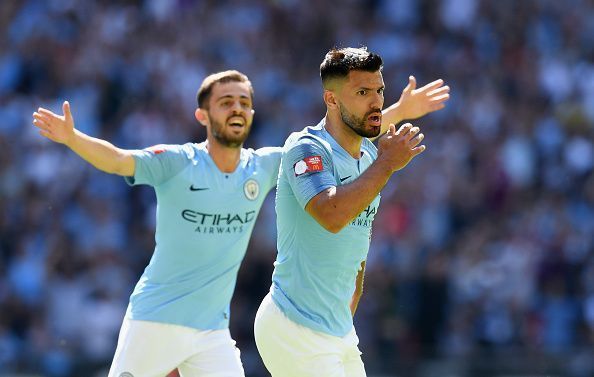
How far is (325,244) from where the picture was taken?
22.0 feet

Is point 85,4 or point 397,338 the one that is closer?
point 397,338

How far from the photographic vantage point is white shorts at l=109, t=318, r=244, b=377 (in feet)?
25.7

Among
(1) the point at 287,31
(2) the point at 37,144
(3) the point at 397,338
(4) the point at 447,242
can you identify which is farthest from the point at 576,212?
(2) the point at 37,144

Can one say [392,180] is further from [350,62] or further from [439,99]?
[350,62]

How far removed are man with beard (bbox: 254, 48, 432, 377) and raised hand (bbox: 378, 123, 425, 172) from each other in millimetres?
416

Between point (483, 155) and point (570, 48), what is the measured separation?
10.2ft

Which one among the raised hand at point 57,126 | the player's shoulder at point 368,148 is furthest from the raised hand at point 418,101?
the raised hand at point 57,126

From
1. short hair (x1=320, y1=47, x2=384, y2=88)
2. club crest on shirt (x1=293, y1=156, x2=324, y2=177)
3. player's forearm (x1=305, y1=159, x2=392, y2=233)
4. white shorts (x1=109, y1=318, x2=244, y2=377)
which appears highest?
short hair (x1=320, y1=47, x2=384, y2=88)

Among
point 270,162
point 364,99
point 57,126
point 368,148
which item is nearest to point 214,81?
point 270,162

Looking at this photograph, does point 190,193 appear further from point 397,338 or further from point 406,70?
Answer: point 406,70

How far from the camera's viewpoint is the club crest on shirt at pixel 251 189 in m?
8.25

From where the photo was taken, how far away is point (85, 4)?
1869 centimetres

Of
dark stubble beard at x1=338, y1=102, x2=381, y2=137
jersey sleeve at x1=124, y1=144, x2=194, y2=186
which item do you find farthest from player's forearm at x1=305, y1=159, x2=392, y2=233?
jersey sleeve at x1=124, y1=144, x2=194, y2=186

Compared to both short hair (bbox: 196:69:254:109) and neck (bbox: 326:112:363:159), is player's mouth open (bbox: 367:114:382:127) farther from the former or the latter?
short hair (bbox: 196:69:254:109)
